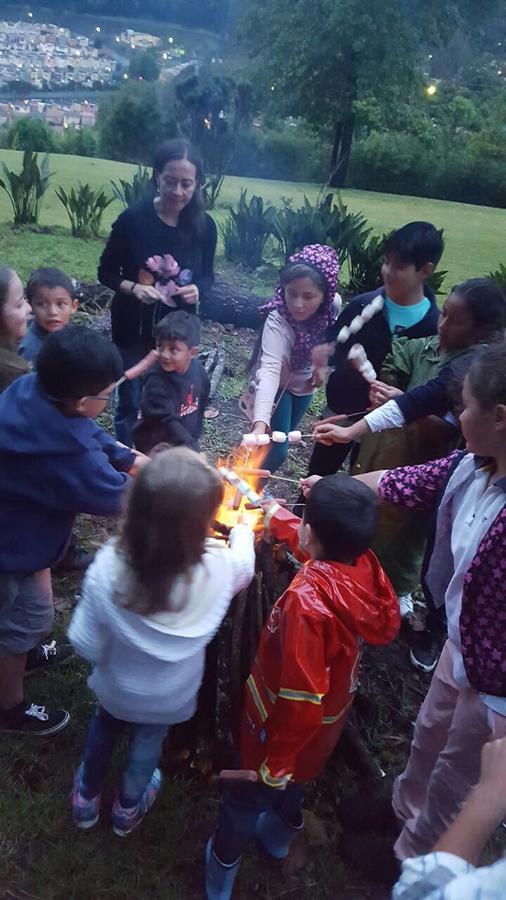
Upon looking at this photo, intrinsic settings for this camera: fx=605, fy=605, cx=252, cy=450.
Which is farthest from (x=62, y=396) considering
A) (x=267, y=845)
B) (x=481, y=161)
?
(x=481, y=161)

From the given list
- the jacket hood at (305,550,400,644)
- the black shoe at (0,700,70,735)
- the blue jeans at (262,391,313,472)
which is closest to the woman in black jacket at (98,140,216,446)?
the blue jeans at (262,391,313,472)

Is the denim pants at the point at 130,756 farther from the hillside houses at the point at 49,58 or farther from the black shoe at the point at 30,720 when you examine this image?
the hillside houses at the point at 49,58

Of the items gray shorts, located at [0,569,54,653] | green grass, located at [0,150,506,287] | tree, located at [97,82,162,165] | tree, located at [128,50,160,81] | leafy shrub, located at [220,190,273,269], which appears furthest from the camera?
tree, located at [97,82,162,165]

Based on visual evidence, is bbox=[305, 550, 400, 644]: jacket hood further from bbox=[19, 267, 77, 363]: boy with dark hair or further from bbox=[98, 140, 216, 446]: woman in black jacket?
bbox=[98, 140, 216, 446]: woman in black jacket

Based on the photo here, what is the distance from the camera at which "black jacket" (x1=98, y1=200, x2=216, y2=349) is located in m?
3.33

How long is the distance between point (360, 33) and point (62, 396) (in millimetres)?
8831

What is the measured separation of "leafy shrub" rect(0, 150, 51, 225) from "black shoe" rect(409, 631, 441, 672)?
9.17 metres

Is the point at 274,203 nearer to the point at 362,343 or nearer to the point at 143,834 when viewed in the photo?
the point at 362,343

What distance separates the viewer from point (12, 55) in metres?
9.75

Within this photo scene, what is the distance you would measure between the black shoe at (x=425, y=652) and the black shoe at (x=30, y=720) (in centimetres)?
162

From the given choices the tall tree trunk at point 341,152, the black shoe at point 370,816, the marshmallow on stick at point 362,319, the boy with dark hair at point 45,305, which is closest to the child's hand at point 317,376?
the marshmallow on stick at point 362,319

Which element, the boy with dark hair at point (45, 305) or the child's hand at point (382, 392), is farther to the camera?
the boy with dark hair at point (45, 305)

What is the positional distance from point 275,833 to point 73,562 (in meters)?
1.68

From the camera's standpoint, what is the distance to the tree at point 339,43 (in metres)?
8.33
